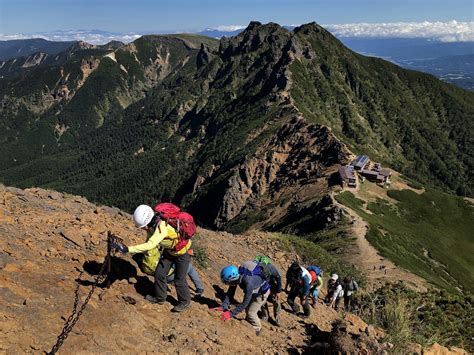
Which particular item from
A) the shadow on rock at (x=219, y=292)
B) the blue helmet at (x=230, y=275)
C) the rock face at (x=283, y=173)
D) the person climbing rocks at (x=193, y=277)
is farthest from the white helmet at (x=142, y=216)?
the rock face at (x=283, y=173)

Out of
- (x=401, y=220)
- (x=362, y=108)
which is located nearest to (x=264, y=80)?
(x=362, y=108)

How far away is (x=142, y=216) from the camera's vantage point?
A: 10.9 meters

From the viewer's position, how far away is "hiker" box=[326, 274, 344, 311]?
64.6ft

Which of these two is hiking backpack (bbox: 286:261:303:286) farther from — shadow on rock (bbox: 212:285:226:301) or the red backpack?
the red backpack

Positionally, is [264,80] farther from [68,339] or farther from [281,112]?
[68,339]

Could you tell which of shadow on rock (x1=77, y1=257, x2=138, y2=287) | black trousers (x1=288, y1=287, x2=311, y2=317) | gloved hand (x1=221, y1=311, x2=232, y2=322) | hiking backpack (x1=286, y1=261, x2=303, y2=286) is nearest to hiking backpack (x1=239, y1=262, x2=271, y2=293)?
gloved hand (x1=221, y1=311, x2=232, y2=322)

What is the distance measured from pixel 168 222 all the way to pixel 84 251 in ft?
14.9

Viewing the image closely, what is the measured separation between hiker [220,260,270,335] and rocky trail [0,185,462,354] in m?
0.33

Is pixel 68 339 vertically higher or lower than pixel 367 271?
higher

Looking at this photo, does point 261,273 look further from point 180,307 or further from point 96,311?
point 96,311

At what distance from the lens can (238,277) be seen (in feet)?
41.4

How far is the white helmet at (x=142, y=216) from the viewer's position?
429 inches

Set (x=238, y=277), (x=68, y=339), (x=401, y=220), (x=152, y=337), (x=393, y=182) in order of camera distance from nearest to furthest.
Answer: (x=68, y=339) → (x=152, y=337) → (x=238, y=277) → (x=401, y=220) → (x=393, y=182)

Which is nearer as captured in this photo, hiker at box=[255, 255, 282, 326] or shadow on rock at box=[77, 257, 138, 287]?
shadow on rock at box=[77, 257, 138, 287]
